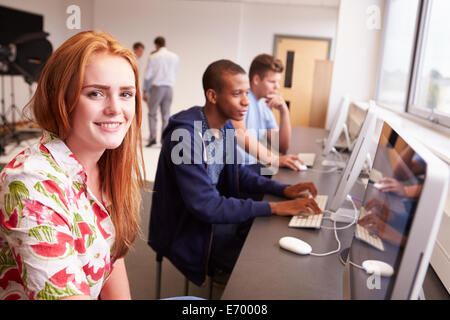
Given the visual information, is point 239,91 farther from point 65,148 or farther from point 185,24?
point 185,24

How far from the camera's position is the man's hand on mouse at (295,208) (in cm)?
127

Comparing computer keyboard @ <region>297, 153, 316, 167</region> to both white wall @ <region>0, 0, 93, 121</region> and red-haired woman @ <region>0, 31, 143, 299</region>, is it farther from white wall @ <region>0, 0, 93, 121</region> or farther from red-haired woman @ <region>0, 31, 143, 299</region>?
white wall @ <region>0, 0, 93, 121</region>

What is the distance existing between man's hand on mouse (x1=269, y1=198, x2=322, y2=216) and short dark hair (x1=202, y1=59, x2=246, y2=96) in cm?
61

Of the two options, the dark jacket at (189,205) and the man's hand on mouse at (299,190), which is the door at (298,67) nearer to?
the man's hand on mouse at (299,190)

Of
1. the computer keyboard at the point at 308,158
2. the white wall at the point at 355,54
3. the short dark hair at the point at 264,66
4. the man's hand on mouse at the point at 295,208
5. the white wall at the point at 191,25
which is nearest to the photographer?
the man's hand on mouse at the point at 295,208

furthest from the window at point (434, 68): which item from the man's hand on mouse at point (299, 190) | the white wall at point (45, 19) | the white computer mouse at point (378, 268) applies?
the white wall at point (45, 19)

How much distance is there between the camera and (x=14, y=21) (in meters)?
5.30

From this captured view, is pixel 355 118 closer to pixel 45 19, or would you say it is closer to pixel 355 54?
pixel 355 54

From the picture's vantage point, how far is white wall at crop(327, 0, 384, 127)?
358 centimetres

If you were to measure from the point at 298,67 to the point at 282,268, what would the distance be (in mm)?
5715

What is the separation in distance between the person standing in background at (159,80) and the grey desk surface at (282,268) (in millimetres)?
1841

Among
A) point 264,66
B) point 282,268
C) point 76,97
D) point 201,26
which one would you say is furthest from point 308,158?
point 201,26
